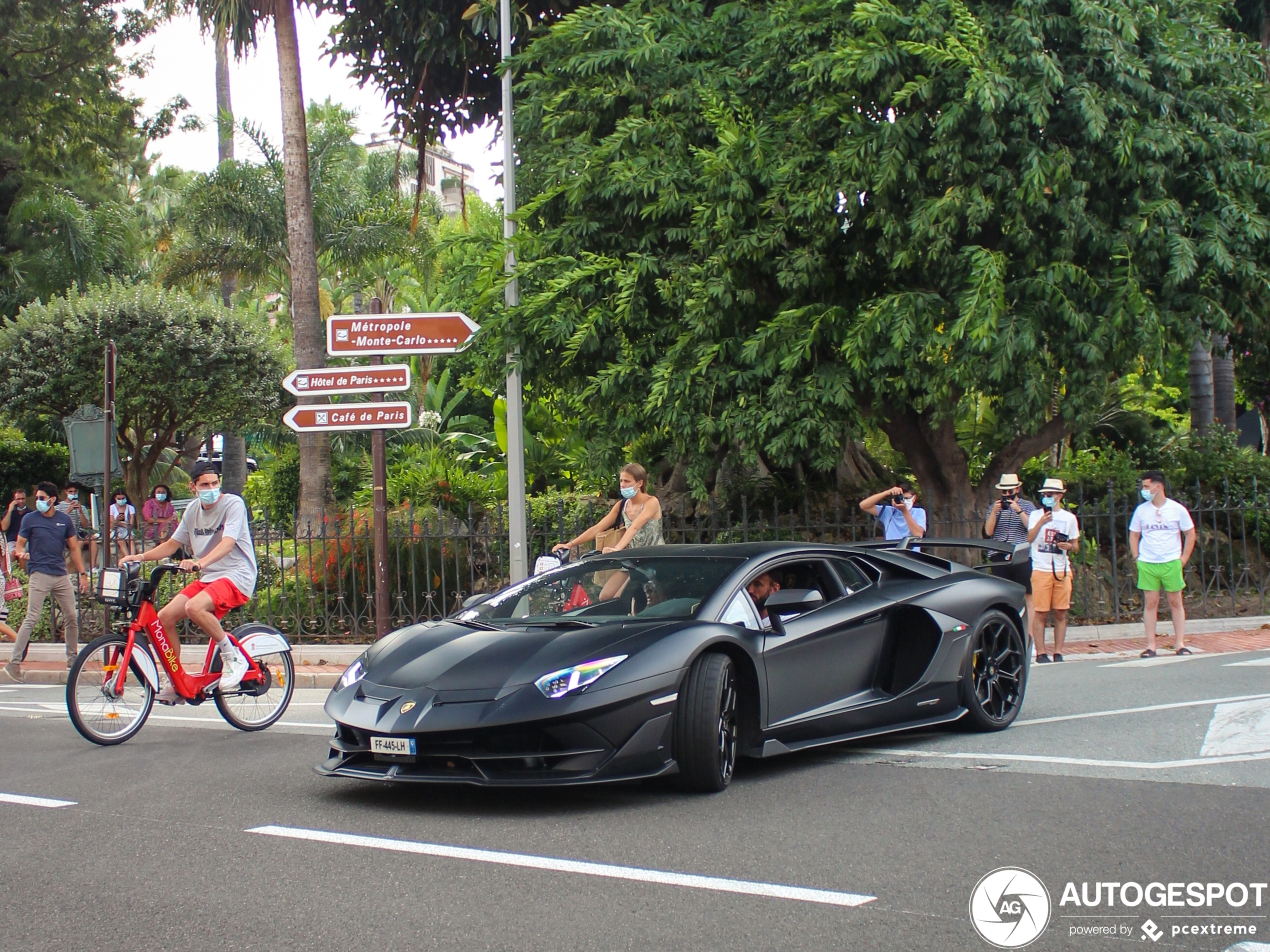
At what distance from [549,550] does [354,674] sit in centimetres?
763

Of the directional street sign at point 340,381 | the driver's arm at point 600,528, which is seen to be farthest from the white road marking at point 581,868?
the directional street sign at point 340,381

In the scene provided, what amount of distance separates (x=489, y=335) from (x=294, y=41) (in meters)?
7.77

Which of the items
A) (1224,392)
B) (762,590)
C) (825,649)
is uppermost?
(1224,392)

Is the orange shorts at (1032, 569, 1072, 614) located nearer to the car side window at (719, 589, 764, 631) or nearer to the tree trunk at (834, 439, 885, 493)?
the tree trunk at (834, 439, 885, 493)

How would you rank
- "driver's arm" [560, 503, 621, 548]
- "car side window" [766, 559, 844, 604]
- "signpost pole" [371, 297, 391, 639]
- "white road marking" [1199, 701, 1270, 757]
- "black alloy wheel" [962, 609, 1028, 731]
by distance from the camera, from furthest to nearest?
"signpost pole" [371, 297, 391, 639], "driver's arm" [560, 503, 621, 548], "black alloy wheel" [962, 609, 1028, 731], "car side window" [766, 559, 844, 604], "white road marking" [1199, 701, 1270, 757]

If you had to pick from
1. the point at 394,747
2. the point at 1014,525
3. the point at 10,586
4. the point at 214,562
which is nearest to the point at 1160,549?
the point at 1014,525

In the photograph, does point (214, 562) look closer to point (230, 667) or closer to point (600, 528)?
point (230, 667)

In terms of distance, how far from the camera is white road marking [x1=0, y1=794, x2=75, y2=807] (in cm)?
620

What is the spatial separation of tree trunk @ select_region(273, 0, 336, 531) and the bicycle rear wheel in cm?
962

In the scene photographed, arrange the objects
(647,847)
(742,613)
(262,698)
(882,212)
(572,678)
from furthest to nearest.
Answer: (882,212), (262,698), (742,613), (572,678), (647,847)

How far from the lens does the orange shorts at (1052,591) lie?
11.9m

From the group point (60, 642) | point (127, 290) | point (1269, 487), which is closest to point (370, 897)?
point (60, 642)

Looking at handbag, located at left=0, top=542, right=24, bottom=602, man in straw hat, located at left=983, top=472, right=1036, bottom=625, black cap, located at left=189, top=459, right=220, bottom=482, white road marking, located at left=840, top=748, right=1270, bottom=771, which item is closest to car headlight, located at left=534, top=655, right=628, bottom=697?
white road marking, located at left=840, top=748, right=1270, bottom=771

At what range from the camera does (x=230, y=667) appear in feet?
27.8
